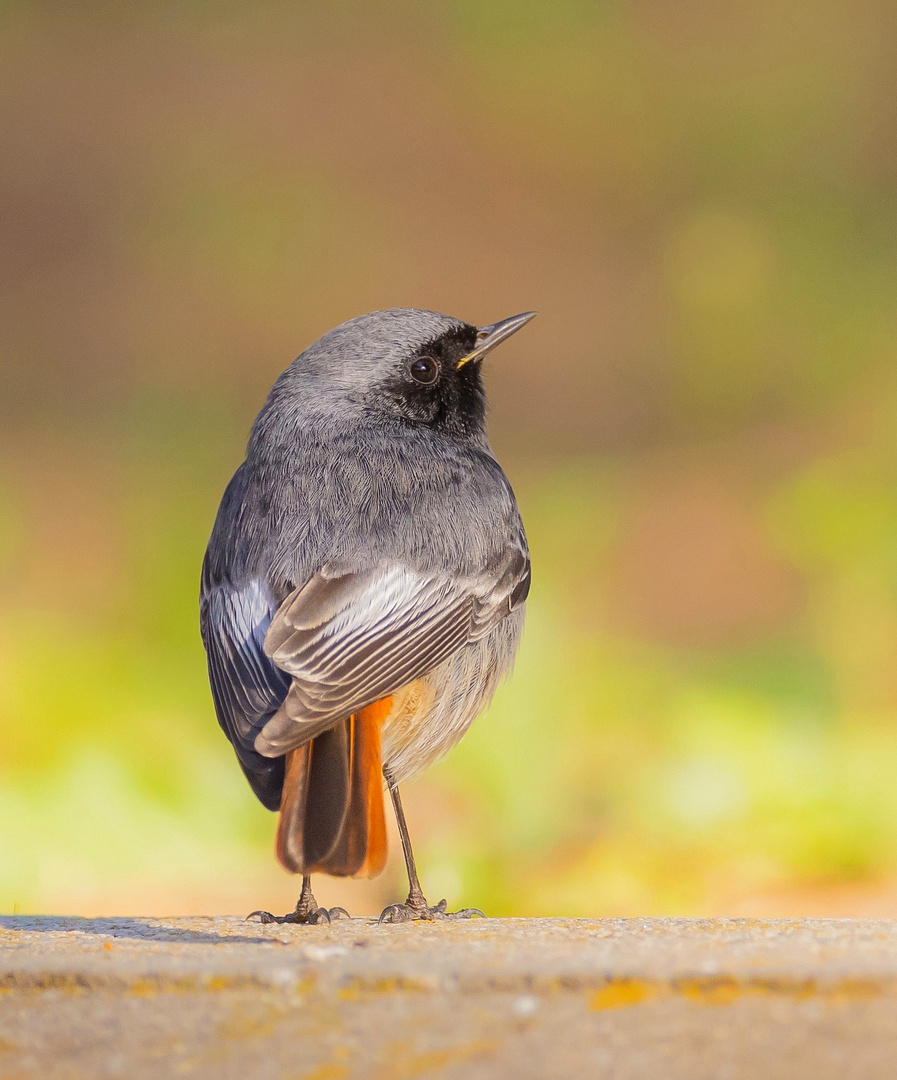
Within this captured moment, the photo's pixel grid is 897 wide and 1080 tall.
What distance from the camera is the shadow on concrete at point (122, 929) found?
3.08 meters

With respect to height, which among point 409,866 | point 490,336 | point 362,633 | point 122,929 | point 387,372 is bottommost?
point 122,929

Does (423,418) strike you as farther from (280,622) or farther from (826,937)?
(826,937)

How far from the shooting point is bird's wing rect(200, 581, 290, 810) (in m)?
3.08

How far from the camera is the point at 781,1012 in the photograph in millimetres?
2201

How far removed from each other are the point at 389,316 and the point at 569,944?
194 centimetres

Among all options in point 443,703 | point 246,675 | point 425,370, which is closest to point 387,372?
point 425,370

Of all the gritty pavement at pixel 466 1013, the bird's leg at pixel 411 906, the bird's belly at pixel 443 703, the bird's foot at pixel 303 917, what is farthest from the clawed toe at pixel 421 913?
the gritty pavement at pixel 466 1013

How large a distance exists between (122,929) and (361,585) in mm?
928

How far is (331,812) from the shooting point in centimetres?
296

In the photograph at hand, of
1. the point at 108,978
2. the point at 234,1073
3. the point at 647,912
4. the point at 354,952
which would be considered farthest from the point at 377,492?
the point at 647,912

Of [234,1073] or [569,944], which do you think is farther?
[569,944]

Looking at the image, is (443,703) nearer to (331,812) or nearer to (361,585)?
(361,585)

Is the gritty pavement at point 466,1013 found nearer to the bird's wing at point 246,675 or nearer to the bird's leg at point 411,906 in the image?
the bird's wing at point 246,675

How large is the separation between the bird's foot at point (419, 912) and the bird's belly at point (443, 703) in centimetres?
31
